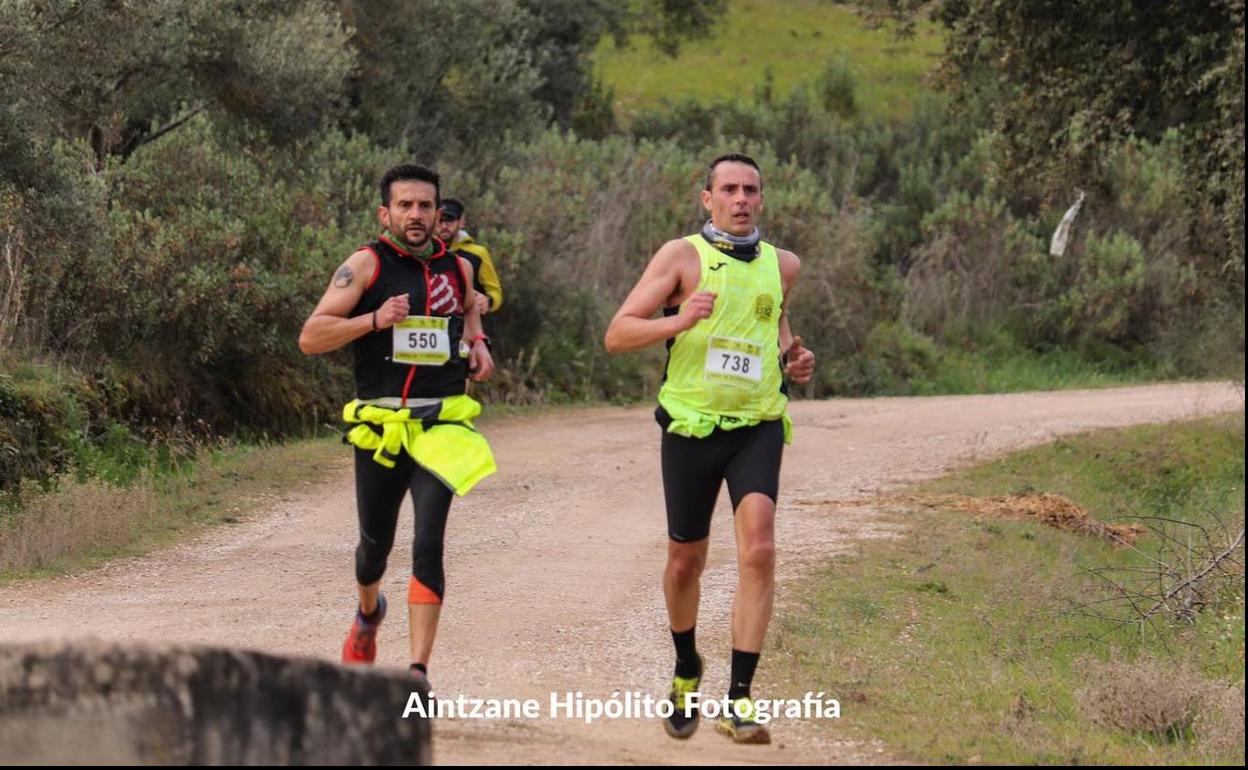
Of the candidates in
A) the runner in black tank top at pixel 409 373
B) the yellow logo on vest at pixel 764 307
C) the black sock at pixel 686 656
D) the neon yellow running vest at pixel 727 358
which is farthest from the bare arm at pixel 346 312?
the black sock at pixel 686 656

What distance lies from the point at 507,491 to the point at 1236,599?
6021 mm

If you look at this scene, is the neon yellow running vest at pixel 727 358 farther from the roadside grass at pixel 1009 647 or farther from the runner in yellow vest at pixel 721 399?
the roadside grass at pixel 1009 647

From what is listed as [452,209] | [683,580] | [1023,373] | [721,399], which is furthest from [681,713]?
[1023,373]

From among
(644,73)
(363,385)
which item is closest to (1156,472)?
(363,385)

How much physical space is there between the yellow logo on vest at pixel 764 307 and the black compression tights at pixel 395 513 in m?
1.40

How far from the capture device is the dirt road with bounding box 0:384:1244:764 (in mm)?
7090

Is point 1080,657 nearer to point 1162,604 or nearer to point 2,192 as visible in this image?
point 1162,604

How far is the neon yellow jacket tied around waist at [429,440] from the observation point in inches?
279

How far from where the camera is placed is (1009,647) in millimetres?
10234

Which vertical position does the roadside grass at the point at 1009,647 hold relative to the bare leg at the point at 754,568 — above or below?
below

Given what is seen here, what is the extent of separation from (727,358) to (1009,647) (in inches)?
159

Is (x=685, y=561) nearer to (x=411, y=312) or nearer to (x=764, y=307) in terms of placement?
(x=764, y=307)

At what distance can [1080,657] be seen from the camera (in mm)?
9688

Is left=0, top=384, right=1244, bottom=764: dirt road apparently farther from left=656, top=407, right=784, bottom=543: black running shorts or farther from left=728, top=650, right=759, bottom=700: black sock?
left=656, top=407, right=784, bottom=543: black running shorts
